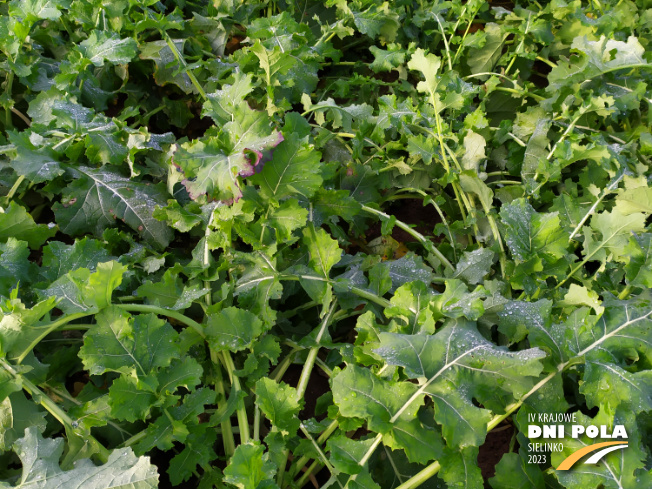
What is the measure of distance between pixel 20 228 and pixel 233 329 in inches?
35.4

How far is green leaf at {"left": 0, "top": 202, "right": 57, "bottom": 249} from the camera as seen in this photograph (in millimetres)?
1916

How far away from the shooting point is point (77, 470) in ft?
4.84

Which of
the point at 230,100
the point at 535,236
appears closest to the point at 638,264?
the point at 535,236

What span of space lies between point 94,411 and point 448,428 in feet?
3.45

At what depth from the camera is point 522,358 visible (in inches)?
60.2

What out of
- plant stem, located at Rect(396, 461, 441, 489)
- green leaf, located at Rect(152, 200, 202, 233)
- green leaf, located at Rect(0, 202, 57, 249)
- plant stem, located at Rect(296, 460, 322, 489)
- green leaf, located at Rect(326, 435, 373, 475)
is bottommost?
plant stem, located at Rect(296, 460, 322, 489)

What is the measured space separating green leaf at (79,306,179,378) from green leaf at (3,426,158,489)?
229 millimetres

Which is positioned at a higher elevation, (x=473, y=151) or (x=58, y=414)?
(x=473, y=151)

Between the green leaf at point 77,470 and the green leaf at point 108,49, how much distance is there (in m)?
1.67

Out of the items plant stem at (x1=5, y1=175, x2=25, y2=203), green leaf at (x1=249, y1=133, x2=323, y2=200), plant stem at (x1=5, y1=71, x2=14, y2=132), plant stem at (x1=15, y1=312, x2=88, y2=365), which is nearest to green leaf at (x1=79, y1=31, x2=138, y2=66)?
plant stem at (x1=5, y1=71, x2=14, y2=132)

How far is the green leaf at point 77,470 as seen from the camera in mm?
1428

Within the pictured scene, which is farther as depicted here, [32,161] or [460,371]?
[32,161]

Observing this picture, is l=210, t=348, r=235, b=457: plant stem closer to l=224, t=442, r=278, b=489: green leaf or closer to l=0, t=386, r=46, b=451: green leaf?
l=224, t=442, r=278, b=489: green leaf

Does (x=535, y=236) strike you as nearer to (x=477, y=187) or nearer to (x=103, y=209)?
(x=477, y=187)
